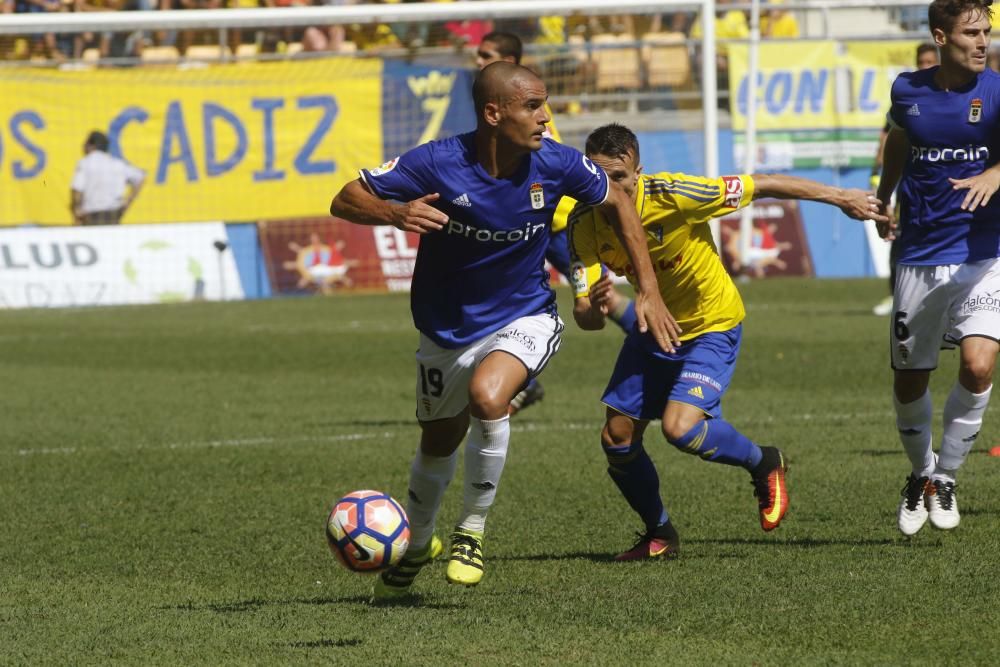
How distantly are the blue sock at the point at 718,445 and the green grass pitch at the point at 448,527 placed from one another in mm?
386

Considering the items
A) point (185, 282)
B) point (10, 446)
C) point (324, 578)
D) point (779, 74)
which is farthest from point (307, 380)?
point (779, 74)

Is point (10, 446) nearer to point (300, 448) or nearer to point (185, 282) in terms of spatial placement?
point (300, 448)

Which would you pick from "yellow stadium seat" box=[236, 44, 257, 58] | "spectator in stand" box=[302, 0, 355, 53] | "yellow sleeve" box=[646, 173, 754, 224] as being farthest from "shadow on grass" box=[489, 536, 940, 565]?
"yellow stadium seat" box=[236, 44, 257, 58]

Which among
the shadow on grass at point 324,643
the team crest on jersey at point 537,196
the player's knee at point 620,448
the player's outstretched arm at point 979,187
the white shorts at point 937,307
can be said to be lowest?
the player's knee at point 620,448

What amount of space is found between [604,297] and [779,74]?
20573 mm

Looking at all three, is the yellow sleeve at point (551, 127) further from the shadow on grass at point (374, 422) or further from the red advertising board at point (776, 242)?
the red advertising board at point (776, 242)

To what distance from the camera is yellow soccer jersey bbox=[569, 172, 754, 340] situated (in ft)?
24.3

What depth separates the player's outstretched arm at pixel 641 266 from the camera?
6.68 m

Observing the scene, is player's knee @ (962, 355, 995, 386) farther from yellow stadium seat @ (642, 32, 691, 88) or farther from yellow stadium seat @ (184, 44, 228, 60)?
yellow stadium seat @ (184, 44, 228, 60)

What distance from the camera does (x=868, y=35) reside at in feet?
89.4

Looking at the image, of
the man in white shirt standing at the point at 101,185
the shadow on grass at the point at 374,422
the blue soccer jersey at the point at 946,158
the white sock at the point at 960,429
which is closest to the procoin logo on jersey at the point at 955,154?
the blue soccer jersey at the point at 946,158


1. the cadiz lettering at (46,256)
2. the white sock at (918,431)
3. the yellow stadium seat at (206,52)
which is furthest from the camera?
the yellow stadium seat at (206,52)

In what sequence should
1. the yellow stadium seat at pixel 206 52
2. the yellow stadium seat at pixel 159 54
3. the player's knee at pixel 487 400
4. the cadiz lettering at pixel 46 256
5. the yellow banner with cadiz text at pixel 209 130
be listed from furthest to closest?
the yellow stadium seat at pixel 159 54
the yellow stadium seat at pixel 206 52
the yellow banner with cadiz text at pixel 209 130
the cadiz lettering at pixel 46 256
the player's knee at pixel 487 400

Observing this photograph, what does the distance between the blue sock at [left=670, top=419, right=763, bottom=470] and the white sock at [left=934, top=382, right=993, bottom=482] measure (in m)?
0.84
